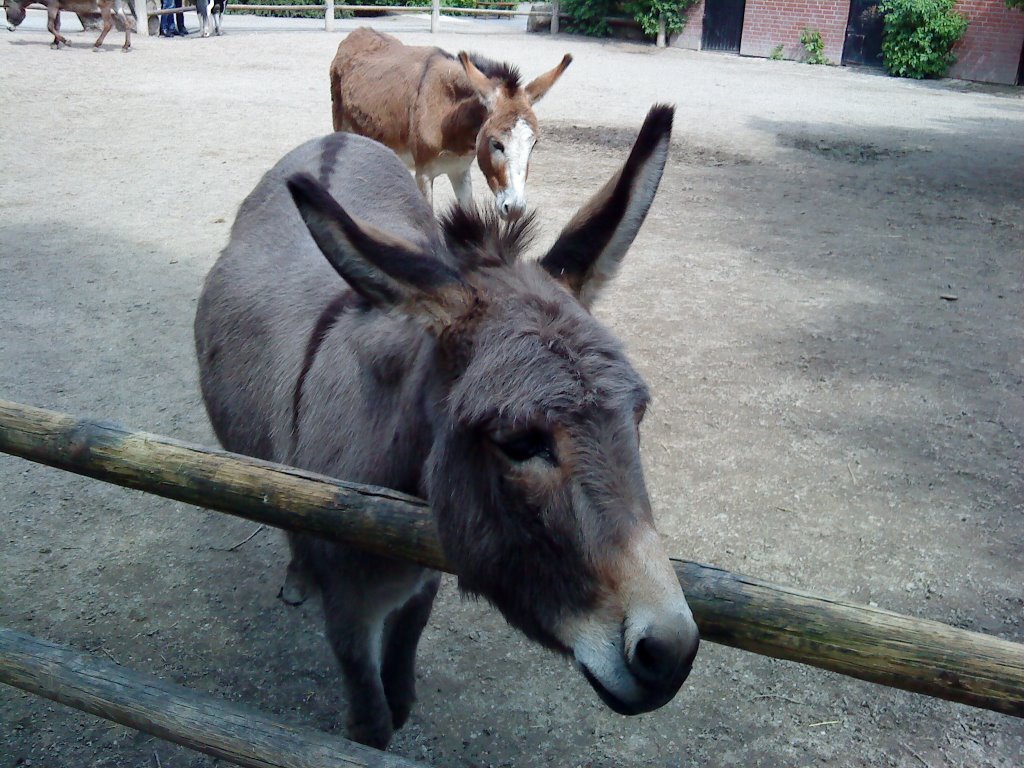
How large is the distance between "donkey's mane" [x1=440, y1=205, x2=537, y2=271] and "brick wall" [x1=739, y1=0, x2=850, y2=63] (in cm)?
2527

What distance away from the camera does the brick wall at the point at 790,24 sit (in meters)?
23.8

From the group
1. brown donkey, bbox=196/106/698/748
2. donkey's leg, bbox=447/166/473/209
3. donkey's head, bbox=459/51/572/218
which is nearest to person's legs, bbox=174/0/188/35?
donkey's leg, bbox=447/166/473/209

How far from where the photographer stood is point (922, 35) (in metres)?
21.8

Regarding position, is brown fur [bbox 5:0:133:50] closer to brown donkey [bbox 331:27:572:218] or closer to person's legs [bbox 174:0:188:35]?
person's legs [bbox 174:0:188:35]

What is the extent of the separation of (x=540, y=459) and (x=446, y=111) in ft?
23.4

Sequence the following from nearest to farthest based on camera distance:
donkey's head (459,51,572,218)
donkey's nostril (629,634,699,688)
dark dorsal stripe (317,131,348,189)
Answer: donkey's nostril (629,634,699,688) → dark dorsal stripe (317,131,348,189) → donkey's head (459,51,572,218)

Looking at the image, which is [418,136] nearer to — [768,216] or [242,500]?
[768,216]

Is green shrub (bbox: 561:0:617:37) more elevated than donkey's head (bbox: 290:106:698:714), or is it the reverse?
green shrub (bbox: 561:0:617:37)

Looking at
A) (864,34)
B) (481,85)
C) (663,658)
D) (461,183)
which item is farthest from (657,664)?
(864,34)

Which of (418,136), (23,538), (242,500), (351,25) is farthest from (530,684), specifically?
(351,25)

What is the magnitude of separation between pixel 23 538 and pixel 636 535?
3.35 m

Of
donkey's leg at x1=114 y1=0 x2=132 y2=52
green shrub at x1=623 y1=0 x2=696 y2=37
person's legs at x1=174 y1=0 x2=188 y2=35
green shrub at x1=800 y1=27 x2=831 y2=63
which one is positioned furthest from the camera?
green shrub at x1=623 y1=0 x2=696 y2=37

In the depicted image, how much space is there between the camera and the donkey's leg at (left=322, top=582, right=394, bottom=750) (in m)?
2.48

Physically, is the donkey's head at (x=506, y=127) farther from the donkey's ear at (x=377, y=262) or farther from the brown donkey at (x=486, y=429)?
the donkey's ear at (x=377, y=262)
